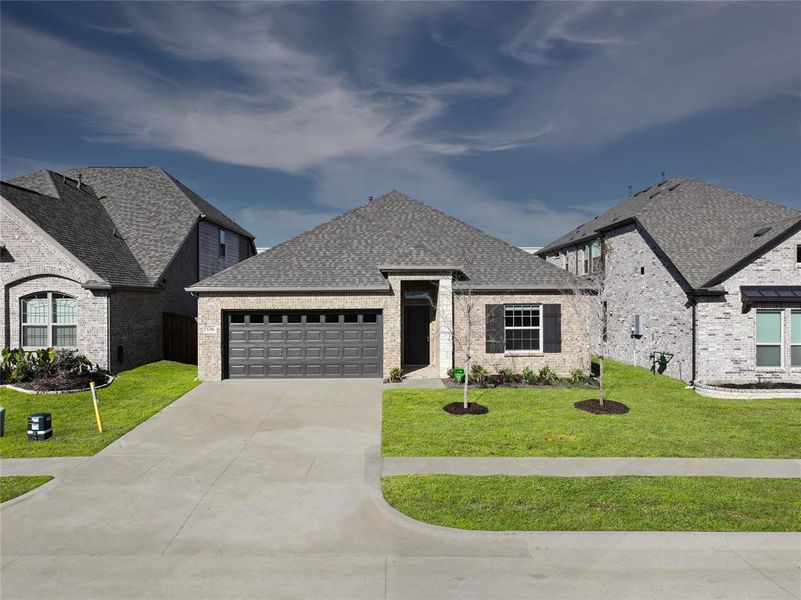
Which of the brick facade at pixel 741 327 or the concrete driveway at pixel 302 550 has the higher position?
the brick facade at pixel 741 327

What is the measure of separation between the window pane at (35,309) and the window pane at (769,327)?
82.7 ft

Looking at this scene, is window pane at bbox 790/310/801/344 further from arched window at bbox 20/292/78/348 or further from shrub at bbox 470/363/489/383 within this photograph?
arched window at bbox 20/292/78/348

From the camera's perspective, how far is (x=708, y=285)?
54.4ft

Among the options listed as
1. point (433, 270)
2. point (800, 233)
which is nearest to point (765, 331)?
point (800, 233)

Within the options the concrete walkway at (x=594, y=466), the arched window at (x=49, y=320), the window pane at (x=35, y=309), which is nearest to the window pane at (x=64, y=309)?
the arched window at (x=49, y=320)

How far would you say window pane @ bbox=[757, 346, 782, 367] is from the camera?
54.5 ft

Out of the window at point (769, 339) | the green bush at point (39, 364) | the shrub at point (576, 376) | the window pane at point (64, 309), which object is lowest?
the shrub at point (576, 376)

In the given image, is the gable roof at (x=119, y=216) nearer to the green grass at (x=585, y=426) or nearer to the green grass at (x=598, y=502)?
the green grass at (x=585, y=426)

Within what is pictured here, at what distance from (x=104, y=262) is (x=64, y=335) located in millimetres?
3075

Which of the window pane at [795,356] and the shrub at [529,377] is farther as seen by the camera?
the shrub at [529,377]

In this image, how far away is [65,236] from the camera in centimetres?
1878

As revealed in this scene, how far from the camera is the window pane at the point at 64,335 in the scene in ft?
59.9

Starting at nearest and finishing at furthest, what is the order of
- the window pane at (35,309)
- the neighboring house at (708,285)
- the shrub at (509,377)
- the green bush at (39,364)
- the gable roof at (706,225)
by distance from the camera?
the green bush at (39,364) → the neighboring house at (708,285) → the gable roof at (706,225) → the shrub at (509,377) → the window pane at (35,309)

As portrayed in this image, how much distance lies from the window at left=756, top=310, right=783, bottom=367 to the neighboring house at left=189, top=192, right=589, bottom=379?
18.0ft
